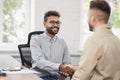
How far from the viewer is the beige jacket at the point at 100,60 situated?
214 centimetres

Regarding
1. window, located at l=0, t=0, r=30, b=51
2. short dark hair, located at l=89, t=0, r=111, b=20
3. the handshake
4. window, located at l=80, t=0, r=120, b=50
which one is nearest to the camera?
short dark hair, located at l=89, t=0, r=111, b=20

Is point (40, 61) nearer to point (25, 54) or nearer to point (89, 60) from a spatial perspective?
point (25, 54)

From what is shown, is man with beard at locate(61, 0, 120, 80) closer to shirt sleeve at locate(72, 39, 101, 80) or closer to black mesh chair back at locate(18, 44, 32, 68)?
shirt sleeve at locate(72, 39, 101, 80)

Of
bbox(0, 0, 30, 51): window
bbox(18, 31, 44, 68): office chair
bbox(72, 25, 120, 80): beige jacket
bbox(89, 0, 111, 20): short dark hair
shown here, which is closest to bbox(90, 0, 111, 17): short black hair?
bbox(89, 0, 111, 20): short dark hair

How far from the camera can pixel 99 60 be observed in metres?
2.15

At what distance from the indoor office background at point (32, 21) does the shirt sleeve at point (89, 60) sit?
9.38 ft

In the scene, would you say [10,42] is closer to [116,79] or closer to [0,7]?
[0,7]

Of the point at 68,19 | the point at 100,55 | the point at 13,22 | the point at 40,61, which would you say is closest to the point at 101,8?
the point at 100,55

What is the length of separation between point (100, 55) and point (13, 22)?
10.6ft

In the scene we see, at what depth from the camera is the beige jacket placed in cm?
214

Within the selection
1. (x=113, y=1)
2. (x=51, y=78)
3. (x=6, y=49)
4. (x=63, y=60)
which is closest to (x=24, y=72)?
(x=51, y=78)

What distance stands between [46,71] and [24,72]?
565mm

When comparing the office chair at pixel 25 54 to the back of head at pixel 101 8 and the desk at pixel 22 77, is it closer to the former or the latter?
the desk at pixel 22 77

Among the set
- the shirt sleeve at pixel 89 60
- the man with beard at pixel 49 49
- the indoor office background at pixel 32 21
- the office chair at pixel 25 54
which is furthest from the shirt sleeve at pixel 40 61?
the indoor office background at pixel 32 21
